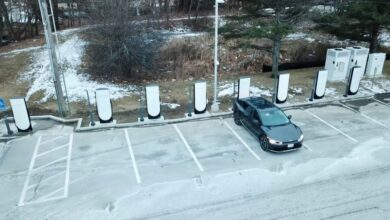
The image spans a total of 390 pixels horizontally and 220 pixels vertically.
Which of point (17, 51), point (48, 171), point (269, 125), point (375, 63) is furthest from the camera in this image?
point (17, 51)

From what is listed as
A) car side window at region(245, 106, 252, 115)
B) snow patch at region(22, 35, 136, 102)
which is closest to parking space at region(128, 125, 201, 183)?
car side window at region(245, 106, 252, 115)

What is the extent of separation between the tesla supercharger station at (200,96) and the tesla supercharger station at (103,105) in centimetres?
365

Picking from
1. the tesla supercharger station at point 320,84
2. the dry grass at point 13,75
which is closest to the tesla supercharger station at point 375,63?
the tesla supercharger station at point 320,84

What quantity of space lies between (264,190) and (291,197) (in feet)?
2.56

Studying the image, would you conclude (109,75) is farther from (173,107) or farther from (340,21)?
(340,21)

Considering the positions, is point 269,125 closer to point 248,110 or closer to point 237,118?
point 248,110

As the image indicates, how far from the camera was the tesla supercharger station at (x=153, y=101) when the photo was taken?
557 inches

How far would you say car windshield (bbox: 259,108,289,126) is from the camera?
12273 millimetres

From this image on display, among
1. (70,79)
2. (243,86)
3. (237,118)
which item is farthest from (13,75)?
(237,118)

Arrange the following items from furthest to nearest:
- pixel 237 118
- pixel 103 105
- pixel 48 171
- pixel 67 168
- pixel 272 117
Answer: pixel 237 118 < pixel 103 105 < pixel 272 117 < pixel 67 168 < pixel 48 171

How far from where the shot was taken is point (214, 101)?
605 inches

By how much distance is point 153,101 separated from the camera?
14305 mm

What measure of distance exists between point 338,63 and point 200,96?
369 inches

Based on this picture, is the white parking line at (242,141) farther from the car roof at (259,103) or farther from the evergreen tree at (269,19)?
the evergreen tree at (269,19)
